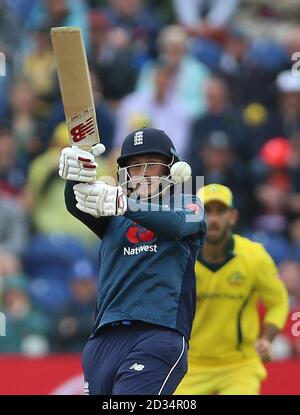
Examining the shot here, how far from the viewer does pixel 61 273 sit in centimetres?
1117

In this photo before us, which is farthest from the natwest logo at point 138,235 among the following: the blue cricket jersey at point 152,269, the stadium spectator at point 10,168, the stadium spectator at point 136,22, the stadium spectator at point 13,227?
the stadium spectator at point 136,22

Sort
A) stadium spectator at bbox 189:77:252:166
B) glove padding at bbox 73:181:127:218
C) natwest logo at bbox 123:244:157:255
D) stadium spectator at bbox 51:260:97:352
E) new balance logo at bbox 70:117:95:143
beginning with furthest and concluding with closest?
stadium spectator at bbox 189:77:252:166 < stadium spectator at bbox 51:260:97:352 < natwest logo at bbox 123:244:157:255 < new balance logo at bbox 70:117:95:143 < glove padding at bbox 73:181:127:218

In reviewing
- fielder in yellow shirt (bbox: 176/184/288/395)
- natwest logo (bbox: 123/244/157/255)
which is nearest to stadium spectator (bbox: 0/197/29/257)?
fielder in yellow shirt (bbox: 176/184/288/395)

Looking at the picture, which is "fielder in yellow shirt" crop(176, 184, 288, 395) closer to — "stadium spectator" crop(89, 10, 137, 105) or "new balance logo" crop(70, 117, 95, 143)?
"new balance logo" crop(70, 117, 95, 143)

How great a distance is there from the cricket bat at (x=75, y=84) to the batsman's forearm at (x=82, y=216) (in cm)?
28

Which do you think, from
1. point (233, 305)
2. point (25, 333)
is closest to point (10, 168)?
point (25, 333)

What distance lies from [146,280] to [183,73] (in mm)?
6301

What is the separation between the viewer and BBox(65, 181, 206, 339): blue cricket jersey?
20.0 ft

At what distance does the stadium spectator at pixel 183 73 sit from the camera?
1212 cm

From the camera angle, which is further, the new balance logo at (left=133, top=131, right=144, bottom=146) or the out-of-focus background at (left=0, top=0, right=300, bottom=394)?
the out-of-focus background at (left=0, top=0, right=300, bottom=394)

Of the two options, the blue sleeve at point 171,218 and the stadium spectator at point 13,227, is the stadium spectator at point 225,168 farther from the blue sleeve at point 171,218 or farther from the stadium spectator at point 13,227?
the blue sleeve at point 171,218

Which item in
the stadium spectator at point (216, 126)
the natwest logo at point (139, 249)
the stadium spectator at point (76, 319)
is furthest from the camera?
the stadium spectator at point (216, 126)

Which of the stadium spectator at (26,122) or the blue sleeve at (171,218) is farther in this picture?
the stadium spectator at (26,122)

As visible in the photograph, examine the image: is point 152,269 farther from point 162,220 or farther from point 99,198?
point 99,198
